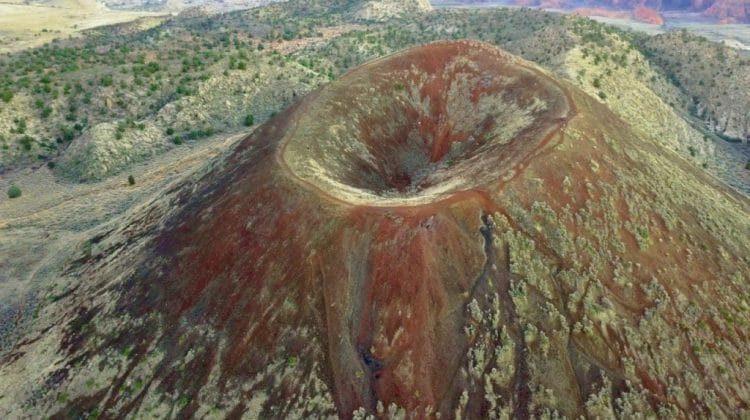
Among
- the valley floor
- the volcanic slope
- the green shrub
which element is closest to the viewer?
the volcanic slope

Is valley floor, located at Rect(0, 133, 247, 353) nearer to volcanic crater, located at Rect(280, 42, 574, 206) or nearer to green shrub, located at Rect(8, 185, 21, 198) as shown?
green shrub, located at Rect(8, 185, 21, 198)

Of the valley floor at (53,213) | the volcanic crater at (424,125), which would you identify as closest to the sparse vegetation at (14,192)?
the valley floor at (53,213)

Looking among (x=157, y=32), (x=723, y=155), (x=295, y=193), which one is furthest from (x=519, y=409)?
(x=157, y=32)

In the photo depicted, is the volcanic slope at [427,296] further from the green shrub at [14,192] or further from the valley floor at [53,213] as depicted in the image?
the green shrub at [14,192]

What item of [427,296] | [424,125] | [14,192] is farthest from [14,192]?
[427,296]

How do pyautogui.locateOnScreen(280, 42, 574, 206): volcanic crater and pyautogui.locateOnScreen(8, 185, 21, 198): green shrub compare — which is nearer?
pyautogui.locateOnScreen(280, 42, 574, 206): volcanic crater

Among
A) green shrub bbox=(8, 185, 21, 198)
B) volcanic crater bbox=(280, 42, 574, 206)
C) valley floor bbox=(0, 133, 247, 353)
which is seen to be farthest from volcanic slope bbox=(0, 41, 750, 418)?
green shrub bbox=(8, 185, 21, 198)

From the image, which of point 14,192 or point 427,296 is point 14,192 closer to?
point 14,192
